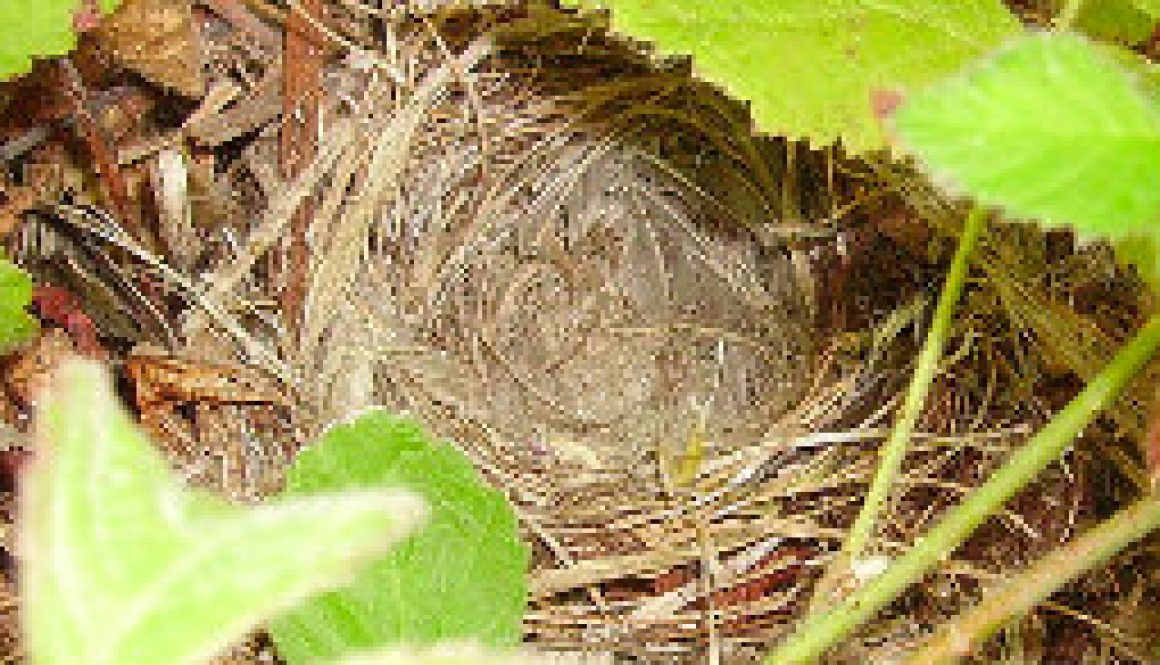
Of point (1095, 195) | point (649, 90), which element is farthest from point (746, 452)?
point (1095, 195)

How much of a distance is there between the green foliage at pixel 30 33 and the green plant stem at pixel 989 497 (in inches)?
43.8

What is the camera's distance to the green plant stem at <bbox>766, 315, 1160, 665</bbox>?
138 centimetres

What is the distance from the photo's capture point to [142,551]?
518 mm

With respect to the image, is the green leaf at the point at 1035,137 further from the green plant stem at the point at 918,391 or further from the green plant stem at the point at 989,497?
the green plant stem at the point at 918,391

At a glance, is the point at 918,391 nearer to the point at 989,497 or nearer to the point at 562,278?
the point at 989,497

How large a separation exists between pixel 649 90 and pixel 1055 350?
3.01 ft

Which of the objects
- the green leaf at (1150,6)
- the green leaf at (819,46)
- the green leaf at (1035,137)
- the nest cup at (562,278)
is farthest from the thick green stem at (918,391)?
the green leaf at (1035,137)

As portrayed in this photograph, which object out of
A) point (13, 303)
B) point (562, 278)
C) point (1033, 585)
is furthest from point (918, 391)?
point (562, 278)

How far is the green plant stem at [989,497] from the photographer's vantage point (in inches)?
54.2

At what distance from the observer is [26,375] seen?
81.2 inches

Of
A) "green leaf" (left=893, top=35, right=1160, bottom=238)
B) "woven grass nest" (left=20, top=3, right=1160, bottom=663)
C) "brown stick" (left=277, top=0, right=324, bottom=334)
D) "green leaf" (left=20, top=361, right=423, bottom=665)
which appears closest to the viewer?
"green leaf" (left=20, top=361, right=423, bottom=665)

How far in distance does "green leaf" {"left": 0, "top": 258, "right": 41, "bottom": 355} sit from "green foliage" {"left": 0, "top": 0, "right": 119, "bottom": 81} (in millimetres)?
248

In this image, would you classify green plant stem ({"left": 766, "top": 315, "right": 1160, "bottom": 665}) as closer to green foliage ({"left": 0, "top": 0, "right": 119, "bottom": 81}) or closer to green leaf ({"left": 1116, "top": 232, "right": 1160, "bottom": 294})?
green leaf ({"left": 1116, "top": 232, "right": 1160, "bottom": 294})

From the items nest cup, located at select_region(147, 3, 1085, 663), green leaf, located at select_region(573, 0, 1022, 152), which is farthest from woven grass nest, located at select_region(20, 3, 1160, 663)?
green leaf, located at select_region(573, 0, 1022, 152)
